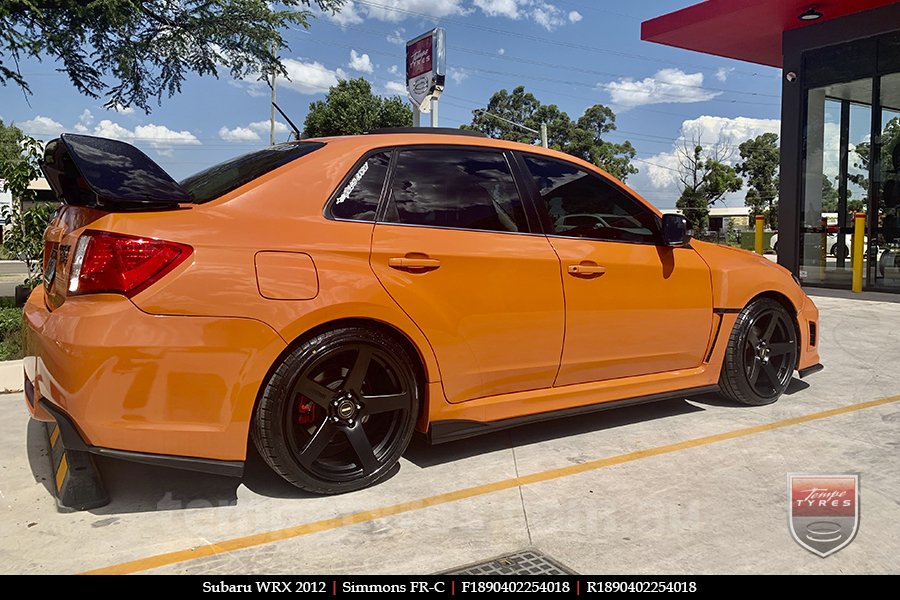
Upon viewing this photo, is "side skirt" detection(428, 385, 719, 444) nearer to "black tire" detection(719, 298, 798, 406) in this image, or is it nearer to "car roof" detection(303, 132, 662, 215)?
"black tire" detection(719, 298, 798, 406)

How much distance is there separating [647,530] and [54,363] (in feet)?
8.06

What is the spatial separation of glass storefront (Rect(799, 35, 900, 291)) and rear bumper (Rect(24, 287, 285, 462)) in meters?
12.4

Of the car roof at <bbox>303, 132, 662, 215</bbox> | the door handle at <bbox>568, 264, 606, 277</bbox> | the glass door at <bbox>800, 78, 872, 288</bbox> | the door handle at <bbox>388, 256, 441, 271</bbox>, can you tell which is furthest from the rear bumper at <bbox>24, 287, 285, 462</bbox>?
the glass door at <bbox>800, 78, 872, 288</bbox>

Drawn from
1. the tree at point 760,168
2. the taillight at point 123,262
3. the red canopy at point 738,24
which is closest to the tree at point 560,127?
the tree at point 760,168

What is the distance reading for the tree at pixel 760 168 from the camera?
2218 inches

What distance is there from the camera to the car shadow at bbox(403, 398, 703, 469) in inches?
148

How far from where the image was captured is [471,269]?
132 inches

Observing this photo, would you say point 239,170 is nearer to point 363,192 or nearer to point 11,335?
point 363,192

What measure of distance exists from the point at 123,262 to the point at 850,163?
13.7 metres

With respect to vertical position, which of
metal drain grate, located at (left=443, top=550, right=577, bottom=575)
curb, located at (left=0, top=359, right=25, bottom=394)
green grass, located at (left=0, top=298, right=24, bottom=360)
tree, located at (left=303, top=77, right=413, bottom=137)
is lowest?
metal drain grate, located at (left=443, top=550, right=577, bottom=575)

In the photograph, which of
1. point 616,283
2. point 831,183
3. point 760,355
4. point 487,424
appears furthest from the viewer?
point 831,183

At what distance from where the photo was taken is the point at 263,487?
10.7 feet

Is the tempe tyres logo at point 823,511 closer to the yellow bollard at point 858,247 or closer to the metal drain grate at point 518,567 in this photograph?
the metal drain grate at point 518,567

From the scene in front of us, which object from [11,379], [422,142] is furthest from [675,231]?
[11,379]
